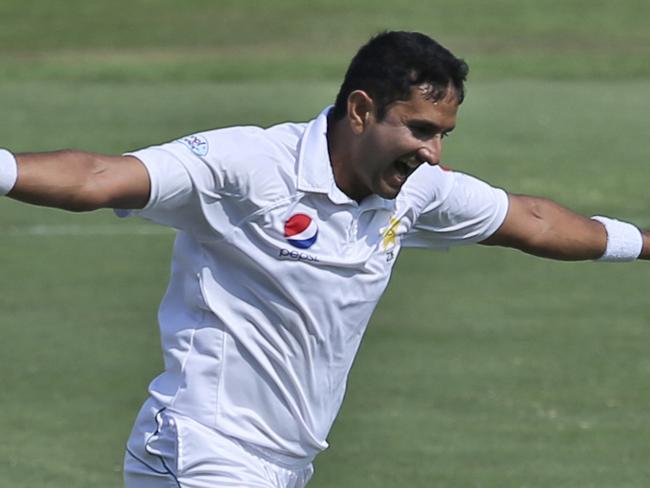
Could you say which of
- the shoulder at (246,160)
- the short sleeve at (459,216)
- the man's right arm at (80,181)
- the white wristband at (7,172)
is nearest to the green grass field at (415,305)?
the short sleeve at (459,216)

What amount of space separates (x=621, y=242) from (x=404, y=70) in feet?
5.28

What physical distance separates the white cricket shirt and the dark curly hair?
0.23m

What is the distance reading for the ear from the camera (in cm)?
580

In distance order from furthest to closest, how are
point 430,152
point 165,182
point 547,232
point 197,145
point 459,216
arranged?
1. point 547,232
2. point 459,216
3. point 430,152
4. point 197,145
5. point 165,182

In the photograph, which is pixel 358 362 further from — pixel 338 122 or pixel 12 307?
pixel 338 122

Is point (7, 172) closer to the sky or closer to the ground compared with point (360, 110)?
closer to the sky

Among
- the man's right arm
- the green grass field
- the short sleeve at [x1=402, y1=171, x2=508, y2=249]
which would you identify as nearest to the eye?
the short sleeve at [x1=402, y1=171, x2=508, y2=249]

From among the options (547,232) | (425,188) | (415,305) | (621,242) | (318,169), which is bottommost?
(415,305)

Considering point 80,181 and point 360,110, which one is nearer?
point 80,181

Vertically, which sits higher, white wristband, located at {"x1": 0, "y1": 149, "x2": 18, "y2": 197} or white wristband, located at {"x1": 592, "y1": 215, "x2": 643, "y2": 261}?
white wristband, located at {"x1": 0, "y1": 149, "x2": 18, "y2": 197}

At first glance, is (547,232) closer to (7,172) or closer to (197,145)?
(197,145)

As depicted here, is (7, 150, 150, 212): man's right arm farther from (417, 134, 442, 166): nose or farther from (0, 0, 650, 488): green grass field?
(0, 0, 650, 488): green grass field

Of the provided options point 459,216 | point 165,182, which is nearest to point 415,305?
point 459,216

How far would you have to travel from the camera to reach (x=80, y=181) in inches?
204
